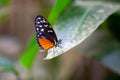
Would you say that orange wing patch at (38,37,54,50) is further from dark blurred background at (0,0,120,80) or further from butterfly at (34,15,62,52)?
dark blurred background at (0,0,120,80)

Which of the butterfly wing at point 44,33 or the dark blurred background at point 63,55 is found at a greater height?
the butterfly wing at point 44,33

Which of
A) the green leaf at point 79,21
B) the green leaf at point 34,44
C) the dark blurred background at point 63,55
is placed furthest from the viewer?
the dark blurred background at point 63,55

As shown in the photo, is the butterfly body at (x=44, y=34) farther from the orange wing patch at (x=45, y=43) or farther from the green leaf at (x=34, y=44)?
the green leaf at (x=34, y=44)

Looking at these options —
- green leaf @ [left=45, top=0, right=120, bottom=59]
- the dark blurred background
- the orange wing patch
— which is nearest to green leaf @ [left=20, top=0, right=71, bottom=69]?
green leaf @ [left=45, top=0, right=120, bottom=59]

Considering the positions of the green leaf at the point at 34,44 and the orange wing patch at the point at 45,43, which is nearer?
the orange wing patch at the point at 45,43

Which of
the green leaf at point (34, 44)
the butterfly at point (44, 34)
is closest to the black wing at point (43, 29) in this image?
the butterfly at point (44, 34)

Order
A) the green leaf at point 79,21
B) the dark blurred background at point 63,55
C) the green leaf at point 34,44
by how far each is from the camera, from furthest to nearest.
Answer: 1. the dark blurred background at point 63,55
2. the green leaf at point 34,44
3. the green leaf at point 79,21
